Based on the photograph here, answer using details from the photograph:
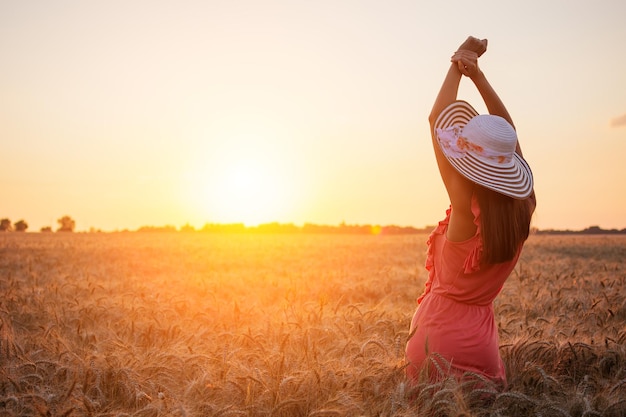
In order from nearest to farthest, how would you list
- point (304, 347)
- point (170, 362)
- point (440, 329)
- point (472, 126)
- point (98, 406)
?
point (472, 126)
point (98, 406)
point (440, 329)
point (170, 362)
point (304, 347)

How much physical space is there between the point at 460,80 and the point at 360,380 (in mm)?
2189

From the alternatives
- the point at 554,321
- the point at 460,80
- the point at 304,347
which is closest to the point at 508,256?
the point at 460,80

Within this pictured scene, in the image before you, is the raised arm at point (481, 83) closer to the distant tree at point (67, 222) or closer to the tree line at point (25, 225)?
the tree line at point (25, 225)

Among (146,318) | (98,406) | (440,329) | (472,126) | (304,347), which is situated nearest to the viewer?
(472,126)

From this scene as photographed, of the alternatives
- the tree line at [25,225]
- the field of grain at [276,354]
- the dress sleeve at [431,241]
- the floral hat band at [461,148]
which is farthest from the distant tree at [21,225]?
the floral hat band at [461,148]

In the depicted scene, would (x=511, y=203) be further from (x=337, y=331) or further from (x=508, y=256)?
(x=337, y=331)

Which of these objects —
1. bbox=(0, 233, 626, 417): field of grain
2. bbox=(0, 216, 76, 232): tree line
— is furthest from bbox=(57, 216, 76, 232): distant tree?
bbox=(0, 233, 626, 417): field of grain

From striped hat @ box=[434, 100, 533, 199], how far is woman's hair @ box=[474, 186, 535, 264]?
0.13 m

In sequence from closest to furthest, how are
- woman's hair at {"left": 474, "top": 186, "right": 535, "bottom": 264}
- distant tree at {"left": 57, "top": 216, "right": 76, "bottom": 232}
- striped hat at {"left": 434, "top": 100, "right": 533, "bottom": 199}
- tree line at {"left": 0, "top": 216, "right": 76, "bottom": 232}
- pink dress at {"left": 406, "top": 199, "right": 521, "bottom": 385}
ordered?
striped hat at {"left": 434, "top": 100, "right": 533, "bottom": 199} < woman's hair at {"left": 474, "top": 186, "right": 535, "bottom": 264} < pink dress at {"left": 406, "top": 199, "right": 521, "bottom": 385} < tree line at {"left": 0, "top": 216, "right": 76, "bottom": 232} < distant tree at {"left": 57, "top": 216, "right": 76, "bottom": 232}

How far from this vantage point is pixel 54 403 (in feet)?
9.94

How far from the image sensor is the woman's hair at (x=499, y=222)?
2.81 m

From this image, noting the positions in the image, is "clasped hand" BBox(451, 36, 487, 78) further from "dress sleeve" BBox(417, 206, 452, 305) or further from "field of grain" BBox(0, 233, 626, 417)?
"field of grain" BBox(0, 233, 626, 417)

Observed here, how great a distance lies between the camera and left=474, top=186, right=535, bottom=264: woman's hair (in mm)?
2811

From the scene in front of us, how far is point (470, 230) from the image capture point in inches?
118
